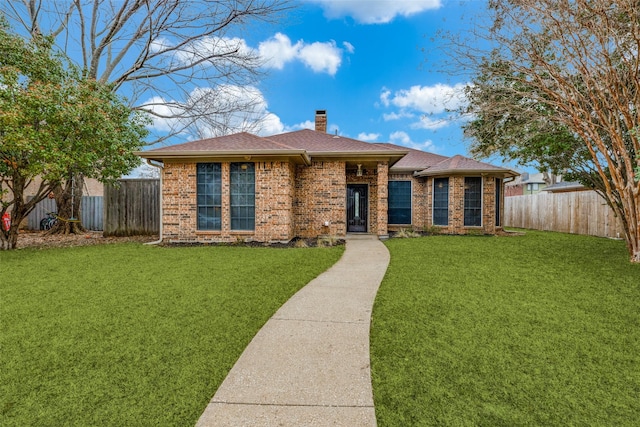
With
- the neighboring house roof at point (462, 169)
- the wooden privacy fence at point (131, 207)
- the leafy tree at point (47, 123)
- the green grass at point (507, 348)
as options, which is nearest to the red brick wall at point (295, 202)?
the neighboring house roof at point (462, 169)

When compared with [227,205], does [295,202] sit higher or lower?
higher

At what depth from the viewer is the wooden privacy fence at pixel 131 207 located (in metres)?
11.5

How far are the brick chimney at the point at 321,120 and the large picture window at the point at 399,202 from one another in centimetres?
442

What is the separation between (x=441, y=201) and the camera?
42.8 ft

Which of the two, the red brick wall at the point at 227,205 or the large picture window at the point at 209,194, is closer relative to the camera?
the red brick wall at the point at 227,205

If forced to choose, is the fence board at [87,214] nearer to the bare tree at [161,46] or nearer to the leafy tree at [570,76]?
the bare tree at [161,46]

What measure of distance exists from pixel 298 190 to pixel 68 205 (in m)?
9.47

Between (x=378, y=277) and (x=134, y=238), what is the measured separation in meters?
9.61

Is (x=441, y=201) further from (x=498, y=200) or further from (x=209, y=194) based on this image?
(x=209, y=194)

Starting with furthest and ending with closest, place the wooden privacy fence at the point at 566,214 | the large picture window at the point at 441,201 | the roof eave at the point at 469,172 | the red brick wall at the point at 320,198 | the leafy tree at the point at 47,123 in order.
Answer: the large picture window at the point at 441,201
the roof eave at the point at 469,172
the wooden privacy fence at the point at 566,214
the red brick wall at the point at 320,198
the leafy tree at the point at 47,123

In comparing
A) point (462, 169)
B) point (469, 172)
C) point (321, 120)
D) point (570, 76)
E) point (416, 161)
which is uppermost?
point (321, 120)

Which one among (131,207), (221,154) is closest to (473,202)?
(221,154)

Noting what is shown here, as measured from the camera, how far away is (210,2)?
12.5 m

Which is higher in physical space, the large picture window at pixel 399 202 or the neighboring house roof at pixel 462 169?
the neighboring house roof at pixel 462 169
